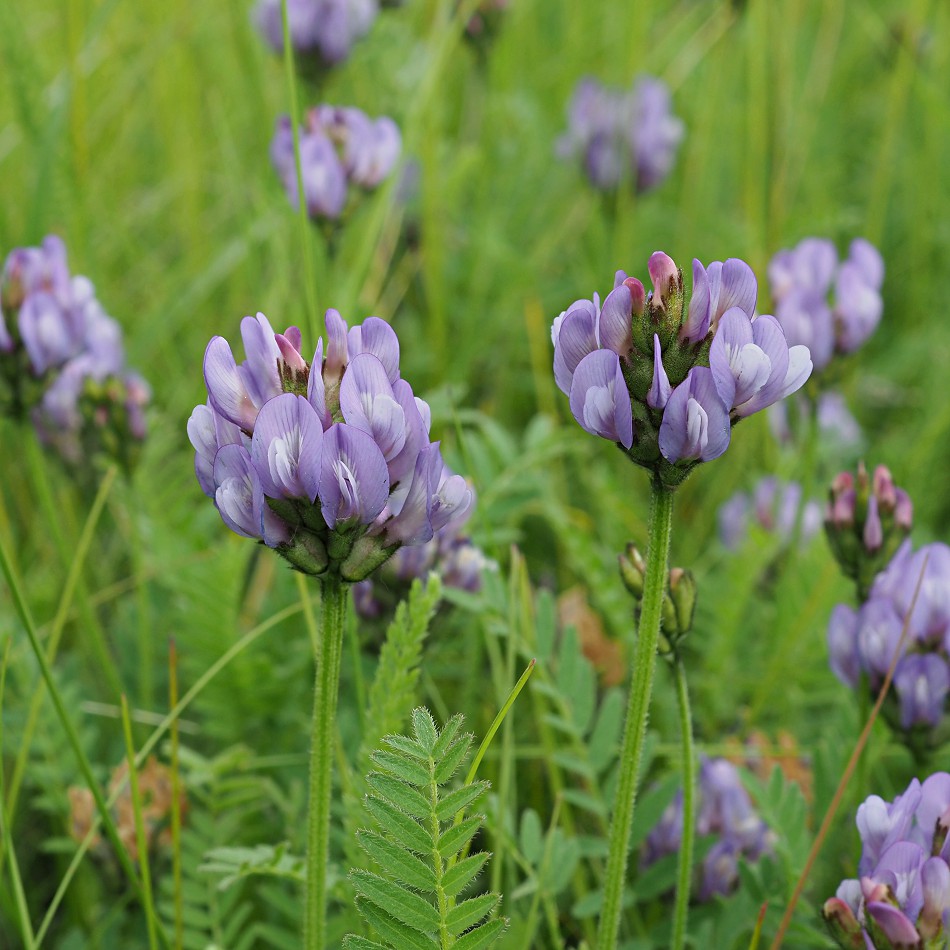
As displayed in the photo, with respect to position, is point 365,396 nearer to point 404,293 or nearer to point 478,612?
point 478,612

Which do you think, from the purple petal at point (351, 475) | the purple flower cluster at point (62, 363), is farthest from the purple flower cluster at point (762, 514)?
the purple petal at point (351, 475)

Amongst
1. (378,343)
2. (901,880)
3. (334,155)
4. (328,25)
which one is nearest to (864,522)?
(901,880)

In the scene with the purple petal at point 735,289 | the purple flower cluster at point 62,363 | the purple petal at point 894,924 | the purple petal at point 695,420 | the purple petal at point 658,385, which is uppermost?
the purple flower cluster at point 62,363

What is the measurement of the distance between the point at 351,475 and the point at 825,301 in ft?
4.22

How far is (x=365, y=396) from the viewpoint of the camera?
3.06 feet

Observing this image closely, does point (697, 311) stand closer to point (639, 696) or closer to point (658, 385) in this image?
point (658, 385)

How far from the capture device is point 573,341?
0.96m

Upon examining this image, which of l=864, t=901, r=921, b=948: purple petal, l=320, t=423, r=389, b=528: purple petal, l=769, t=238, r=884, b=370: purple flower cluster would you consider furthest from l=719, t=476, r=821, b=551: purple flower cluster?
l=320, t=423, r=389, b=528: purple petal

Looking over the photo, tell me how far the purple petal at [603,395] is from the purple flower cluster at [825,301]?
1.03m

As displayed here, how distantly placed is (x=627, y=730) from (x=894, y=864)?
229 mm

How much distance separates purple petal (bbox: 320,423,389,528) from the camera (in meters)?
0.91

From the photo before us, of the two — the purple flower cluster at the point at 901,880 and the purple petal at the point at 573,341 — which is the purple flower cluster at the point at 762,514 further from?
the purple petal at the point at 573,341

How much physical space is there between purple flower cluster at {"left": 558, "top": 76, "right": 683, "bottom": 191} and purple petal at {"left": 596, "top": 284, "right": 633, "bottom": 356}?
1.92 m

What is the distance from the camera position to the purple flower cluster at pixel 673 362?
915 mm
